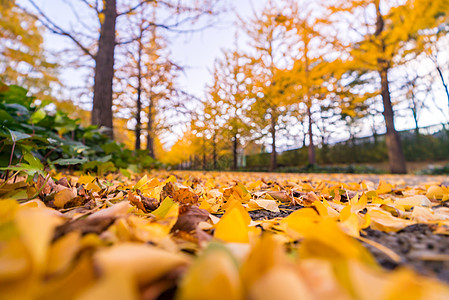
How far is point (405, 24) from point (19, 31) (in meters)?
9.08

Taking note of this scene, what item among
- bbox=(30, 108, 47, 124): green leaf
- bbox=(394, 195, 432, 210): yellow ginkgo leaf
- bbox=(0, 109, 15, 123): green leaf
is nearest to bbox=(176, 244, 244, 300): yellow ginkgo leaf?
bbox=(394, 195, 432, 210): yellow ginkgo leaf

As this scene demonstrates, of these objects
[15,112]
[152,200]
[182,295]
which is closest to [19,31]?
[15,112]

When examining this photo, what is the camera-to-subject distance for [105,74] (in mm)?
3203

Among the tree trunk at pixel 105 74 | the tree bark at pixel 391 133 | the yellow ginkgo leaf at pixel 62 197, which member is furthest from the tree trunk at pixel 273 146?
the yellow ginkgo leaf at pixel 62 197

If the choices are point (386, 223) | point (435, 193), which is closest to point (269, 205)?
point (386, 223)

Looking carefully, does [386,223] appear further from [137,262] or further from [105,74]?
[105,74]

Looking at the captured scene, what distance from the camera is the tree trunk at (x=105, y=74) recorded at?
10.2 ft

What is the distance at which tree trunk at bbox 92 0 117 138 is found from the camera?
3.12 meters

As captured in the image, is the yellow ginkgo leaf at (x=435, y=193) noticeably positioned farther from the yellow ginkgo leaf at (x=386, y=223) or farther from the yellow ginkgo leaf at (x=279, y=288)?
the yellow ginkgo leaf at (x=279, y=288)

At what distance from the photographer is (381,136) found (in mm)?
9859

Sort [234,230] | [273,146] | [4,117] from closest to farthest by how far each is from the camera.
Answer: [234,230] < [4,117] < [273,146]

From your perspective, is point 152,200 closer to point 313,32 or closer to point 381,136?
point 313,32

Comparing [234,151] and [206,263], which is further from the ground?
[234,151]

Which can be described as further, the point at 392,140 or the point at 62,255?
the point at 392,140
